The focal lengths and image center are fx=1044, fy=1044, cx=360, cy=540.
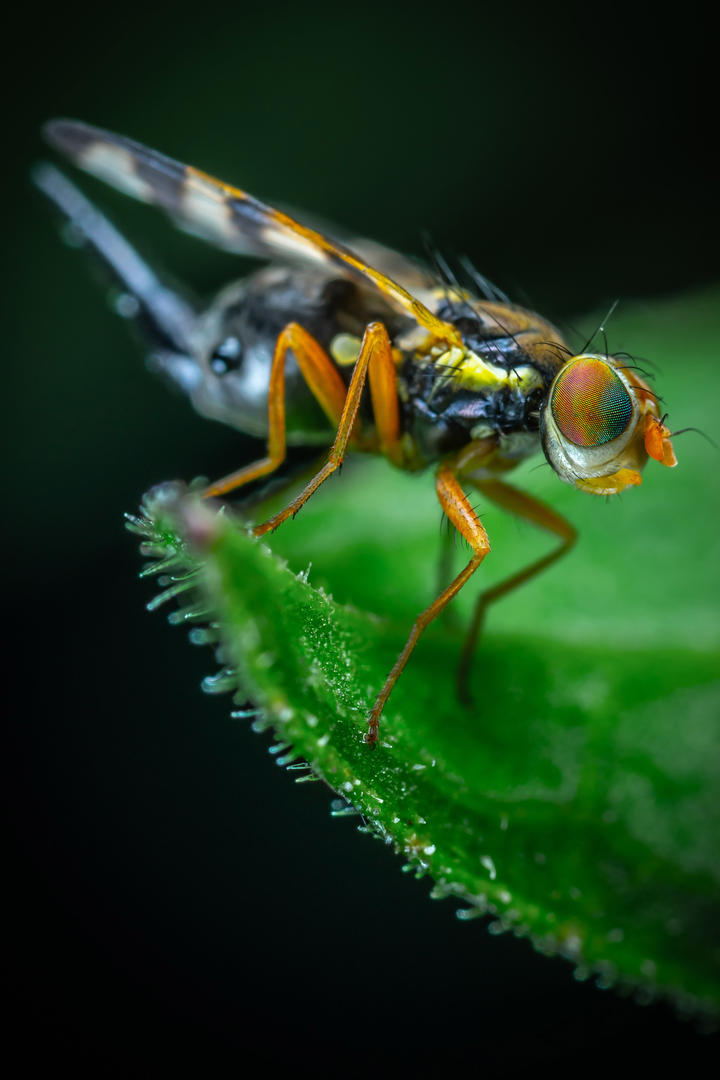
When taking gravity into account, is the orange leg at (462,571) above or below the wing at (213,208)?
below

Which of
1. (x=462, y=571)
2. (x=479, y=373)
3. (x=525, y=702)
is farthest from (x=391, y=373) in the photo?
(x=525, y=702)

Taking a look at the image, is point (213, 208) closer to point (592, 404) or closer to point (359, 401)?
point (359, 401)

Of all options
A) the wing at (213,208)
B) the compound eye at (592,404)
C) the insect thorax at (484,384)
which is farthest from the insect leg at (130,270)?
the compound eye at (592,404)

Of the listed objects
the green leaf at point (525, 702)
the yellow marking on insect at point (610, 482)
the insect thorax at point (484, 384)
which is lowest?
the green leaf at point (525, 702)

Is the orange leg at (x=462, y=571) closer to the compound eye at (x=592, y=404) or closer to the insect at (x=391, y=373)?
the insect at (x=391, y=373)

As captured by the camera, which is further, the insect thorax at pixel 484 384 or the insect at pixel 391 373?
the insect thorax at pixel 484 384

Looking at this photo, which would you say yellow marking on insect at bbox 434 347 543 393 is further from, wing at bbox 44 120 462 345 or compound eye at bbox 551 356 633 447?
compound eye at bbox 551 356 633 447

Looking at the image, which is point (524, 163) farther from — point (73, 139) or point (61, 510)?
point (61, 510)
